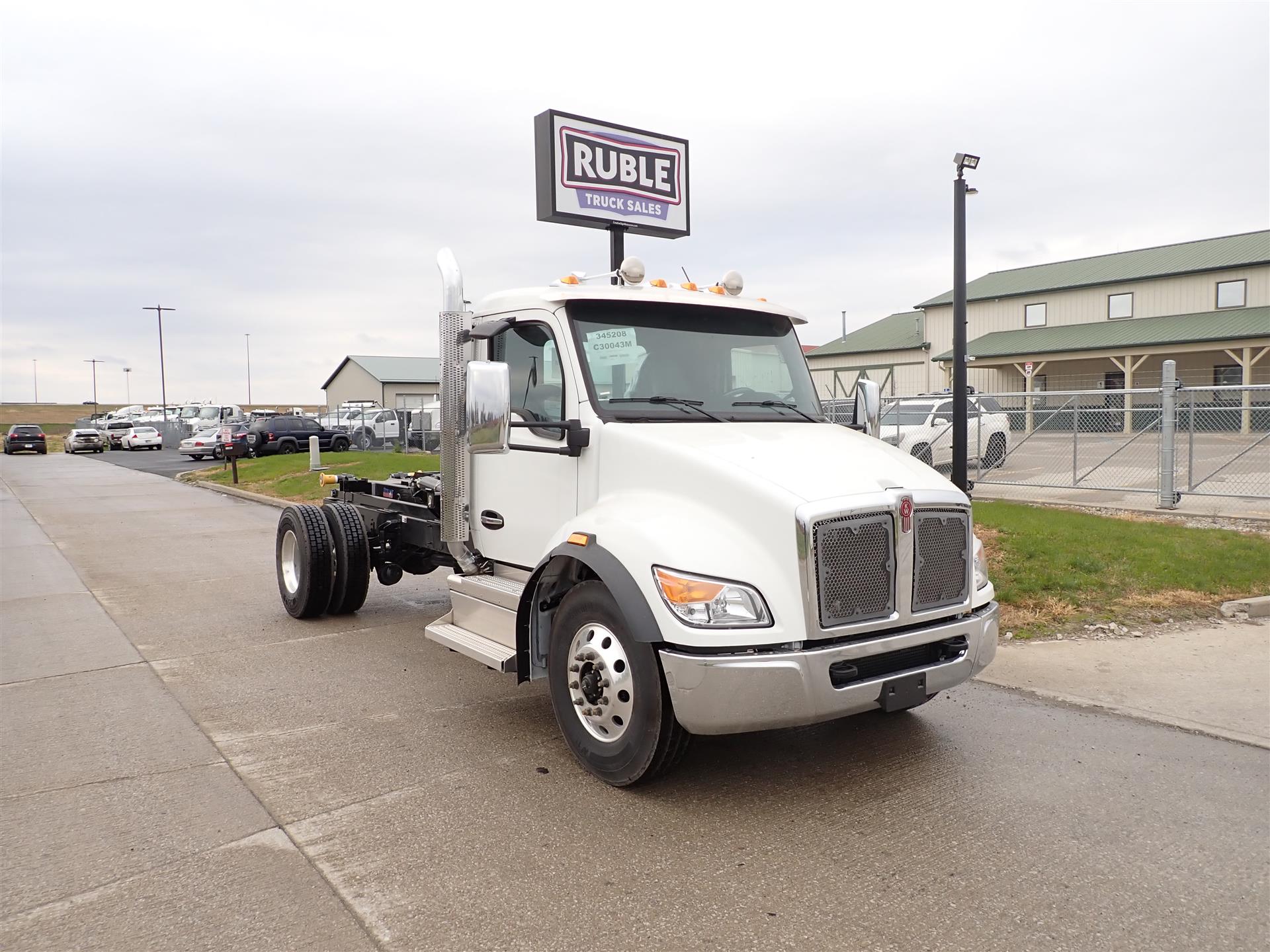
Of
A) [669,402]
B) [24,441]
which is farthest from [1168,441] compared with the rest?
[24,441]

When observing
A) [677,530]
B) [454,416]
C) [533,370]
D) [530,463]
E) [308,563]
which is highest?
[533,370]

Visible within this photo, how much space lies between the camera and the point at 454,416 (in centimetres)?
591

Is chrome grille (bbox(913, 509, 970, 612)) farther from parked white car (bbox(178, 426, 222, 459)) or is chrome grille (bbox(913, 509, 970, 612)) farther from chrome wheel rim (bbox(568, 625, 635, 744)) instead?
parked white car (bbox(178, 426, 222, 459))

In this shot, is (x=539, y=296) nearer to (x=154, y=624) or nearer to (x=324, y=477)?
(x=324, y=477)

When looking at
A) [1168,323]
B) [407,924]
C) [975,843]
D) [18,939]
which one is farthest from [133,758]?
[1168,323]

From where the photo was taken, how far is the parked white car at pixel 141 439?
51.0m

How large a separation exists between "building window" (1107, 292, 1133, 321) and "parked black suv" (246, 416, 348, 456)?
30.3 metres

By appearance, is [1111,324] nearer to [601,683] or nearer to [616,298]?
[616,298]

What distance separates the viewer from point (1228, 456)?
12.8 metres

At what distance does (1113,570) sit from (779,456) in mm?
5407

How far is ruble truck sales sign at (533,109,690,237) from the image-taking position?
1156 centimetres

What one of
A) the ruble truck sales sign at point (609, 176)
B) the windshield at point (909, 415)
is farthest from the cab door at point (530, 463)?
the windshield at point (909, 415)

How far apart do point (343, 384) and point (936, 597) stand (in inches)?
3008

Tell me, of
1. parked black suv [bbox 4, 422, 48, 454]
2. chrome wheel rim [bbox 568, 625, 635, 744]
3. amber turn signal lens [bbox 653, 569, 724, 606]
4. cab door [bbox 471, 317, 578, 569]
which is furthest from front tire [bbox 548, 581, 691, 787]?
parked black suv [bbox 4, 422, 48, 454]
